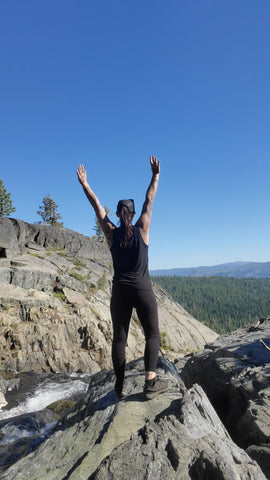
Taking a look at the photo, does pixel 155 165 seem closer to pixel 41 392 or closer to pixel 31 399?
pixel 31 399

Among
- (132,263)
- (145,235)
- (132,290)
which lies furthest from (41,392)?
(145,235)

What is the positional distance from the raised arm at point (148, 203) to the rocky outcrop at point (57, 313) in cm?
1310

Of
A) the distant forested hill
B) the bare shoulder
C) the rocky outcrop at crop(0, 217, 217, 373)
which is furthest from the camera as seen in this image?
the distant forested hill

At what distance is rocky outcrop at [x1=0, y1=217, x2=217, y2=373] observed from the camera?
46.6 ft

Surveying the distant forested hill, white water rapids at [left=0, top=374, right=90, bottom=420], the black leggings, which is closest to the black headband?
the black leggings

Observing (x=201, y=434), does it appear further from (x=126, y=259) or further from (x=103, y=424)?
(x=126, y=259)

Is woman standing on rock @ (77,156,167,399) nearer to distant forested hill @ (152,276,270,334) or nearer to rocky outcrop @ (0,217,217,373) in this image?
rocky outcrop @ (0,217,217,373)

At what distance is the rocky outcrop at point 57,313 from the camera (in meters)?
14.2

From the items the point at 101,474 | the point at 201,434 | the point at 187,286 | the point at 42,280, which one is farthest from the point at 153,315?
the point at 187,286

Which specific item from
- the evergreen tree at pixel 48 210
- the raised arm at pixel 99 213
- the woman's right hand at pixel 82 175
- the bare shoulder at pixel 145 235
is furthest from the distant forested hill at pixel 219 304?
the woman's right hand at pixel 82 175

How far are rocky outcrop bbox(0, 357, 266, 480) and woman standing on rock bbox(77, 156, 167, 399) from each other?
43 centimetres

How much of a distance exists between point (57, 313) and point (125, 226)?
1468 cm

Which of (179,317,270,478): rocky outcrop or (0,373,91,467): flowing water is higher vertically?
(179,317,270,478): rocky outcrop

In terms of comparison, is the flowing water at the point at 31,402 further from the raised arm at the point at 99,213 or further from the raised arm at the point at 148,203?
the raised arm at the point at 148,203
